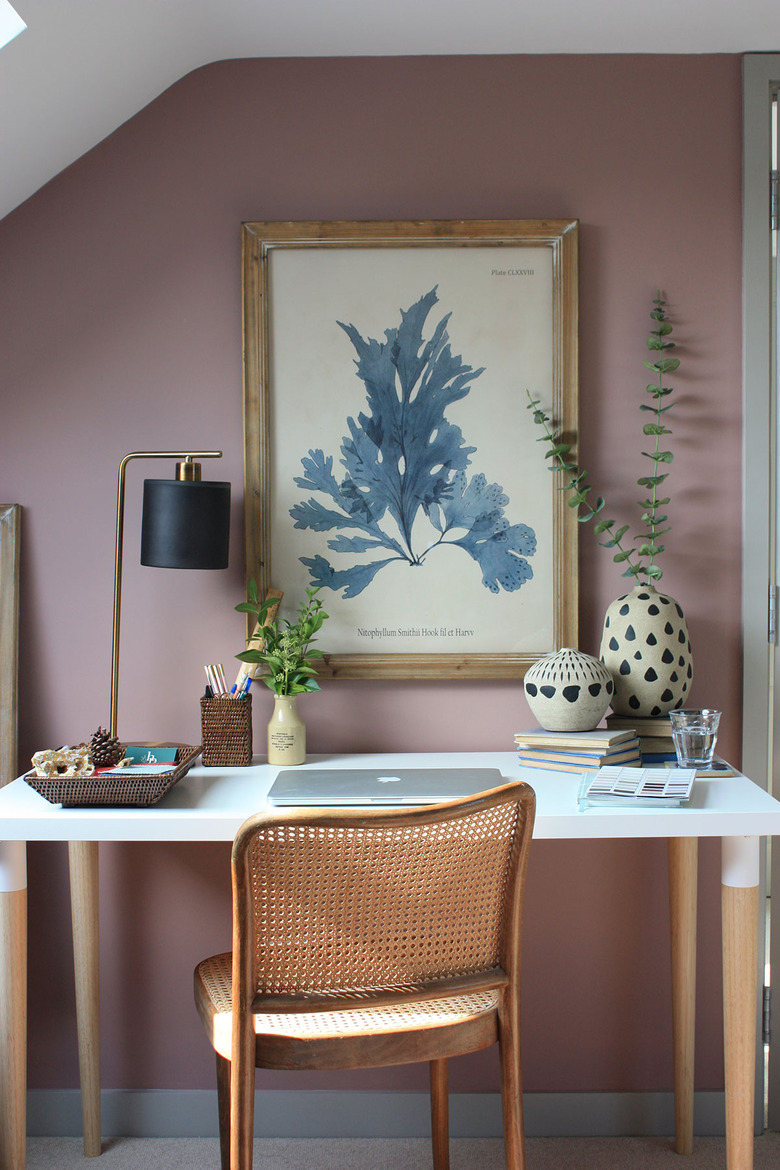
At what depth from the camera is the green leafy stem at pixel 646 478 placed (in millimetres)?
2002

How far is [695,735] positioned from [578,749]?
22 centimetres

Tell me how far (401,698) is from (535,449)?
2.07 ft

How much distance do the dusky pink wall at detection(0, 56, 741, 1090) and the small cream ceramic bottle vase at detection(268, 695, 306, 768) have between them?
6.5 inches

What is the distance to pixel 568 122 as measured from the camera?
2041 millimetres

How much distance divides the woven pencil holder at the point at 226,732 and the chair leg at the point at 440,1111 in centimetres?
71

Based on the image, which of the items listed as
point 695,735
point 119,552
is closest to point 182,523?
point 119,552

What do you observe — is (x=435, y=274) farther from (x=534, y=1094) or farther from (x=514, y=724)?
(x=534, y=1094)

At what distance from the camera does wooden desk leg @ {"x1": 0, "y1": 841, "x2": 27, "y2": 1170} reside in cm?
160

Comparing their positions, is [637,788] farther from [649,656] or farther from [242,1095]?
[242,1095]

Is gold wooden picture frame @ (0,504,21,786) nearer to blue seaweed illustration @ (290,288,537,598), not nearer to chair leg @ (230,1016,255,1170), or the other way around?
blue seaweed illustration @ (290,288,537,598)

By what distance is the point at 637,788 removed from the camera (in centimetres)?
157

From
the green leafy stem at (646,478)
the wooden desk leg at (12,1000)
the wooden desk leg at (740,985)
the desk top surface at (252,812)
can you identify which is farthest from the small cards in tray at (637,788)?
the wooden desk leg at (12,1000)

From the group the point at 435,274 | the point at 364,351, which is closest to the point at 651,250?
the point at 435,274

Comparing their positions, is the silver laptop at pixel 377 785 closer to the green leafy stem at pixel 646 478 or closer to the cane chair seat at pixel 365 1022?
the cane chair seat at pixel 365 1022
